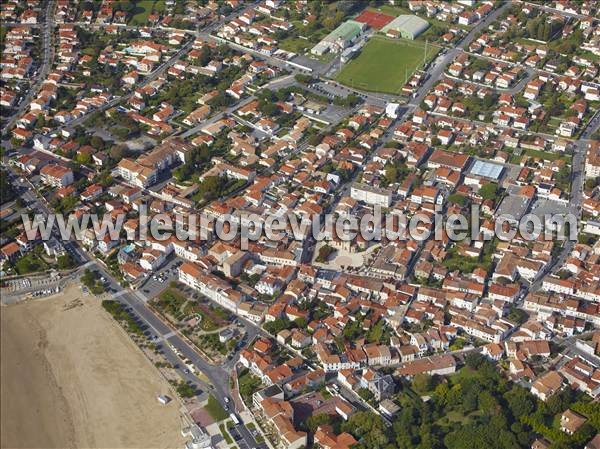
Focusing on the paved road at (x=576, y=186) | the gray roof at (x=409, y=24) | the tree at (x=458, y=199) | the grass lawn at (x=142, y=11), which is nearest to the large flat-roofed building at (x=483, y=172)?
the tree at (x=458, y=199)

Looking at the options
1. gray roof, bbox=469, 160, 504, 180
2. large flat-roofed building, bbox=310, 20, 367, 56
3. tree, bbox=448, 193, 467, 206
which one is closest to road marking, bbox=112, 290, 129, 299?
tree, bbox=448, 193, 467, 206

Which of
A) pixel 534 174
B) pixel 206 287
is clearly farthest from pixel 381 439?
pixel 534 174

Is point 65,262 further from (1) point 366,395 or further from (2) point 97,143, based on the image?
(1) point 366,395

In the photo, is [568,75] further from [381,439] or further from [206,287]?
[381,439]

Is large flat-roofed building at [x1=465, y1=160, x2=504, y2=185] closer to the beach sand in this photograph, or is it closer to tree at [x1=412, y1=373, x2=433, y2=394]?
tree at [x1=412, y1=373, x2=433, y2=394]

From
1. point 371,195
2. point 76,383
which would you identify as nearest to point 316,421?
point 76,383

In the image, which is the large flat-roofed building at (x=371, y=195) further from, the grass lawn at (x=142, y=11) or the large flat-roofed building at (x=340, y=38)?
the grass lawn at (x=142, y=11)
